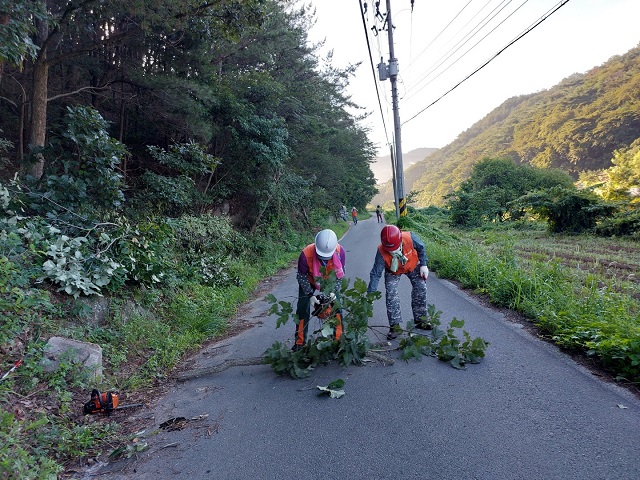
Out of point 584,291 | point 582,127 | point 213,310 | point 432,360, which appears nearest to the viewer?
point 432,360

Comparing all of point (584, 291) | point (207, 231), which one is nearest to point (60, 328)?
point (207, 231)

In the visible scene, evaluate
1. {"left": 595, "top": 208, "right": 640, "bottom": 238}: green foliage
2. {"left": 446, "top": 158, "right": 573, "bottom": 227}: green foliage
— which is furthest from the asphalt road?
{"left": 446, "top": 158, "right": 573, "bottom": 227}: green foliage

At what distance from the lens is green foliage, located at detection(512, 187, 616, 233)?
1891 cm

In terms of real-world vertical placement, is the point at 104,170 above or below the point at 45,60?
below

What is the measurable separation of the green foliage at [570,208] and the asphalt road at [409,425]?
17.7 metres

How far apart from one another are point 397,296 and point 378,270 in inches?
17.7

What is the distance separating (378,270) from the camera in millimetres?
5344

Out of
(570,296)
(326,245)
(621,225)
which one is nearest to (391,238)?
(326,245)

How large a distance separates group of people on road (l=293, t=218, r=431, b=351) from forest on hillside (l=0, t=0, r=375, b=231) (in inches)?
163

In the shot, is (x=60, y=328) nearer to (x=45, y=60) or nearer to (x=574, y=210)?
(x=45, y=60)

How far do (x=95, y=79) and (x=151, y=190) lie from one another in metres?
3.98

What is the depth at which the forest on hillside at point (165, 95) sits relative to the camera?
7.51 metres

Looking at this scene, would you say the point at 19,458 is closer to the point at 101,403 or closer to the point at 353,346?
the point at 101,403

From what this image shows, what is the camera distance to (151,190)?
9.99 metres
